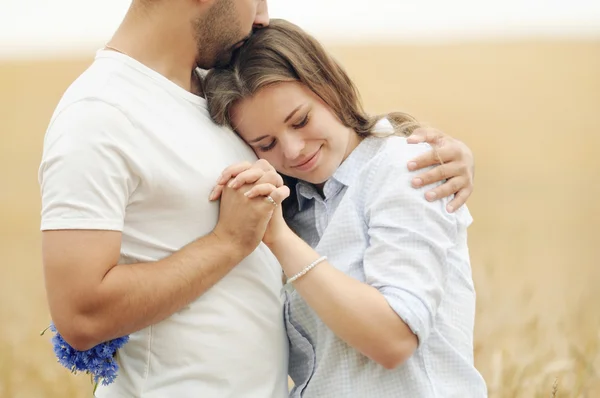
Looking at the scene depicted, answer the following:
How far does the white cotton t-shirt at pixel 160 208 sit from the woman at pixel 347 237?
0.35ft

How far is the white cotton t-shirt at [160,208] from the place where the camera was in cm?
173

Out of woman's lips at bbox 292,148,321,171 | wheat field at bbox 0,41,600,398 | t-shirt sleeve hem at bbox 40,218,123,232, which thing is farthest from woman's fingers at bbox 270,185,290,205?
wheat field at bbox 0,41,600,398

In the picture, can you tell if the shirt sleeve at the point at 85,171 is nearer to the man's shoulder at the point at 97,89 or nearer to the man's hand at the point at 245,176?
the man's shoulder at the point at 97,89

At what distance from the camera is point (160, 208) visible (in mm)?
1881

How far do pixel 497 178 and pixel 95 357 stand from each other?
6.17m

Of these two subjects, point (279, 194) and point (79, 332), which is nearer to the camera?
point (79, 332)

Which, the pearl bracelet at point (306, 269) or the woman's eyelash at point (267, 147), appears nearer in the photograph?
the pearl bracelet at point (306, 269)

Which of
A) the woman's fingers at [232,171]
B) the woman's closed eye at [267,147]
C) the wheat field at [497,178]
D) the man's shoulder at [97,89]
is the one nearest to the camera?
the man's shoulder at [97,89]

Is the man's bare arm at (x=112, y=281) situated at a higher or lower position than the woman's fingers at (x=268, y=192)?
lower

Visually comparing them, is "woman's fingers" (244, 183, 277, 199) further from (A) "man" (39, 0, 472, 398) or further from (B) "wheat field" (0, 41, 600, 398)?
(B) "wheat field" (0, 41, 600, 398)

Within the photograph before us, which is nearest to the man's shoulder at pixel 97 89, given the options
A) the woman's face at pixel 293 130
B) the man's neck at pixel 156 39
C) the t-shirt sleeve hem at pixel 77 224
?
the man's neck at pixel 156 39

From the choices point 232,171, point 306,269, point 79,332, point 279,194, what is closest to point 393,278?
point 306,269

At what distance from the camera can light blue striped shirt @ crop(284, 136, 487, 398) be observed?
6.24 ft

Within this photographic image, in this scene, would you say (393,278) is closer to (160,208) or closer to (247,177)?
(247,177)
